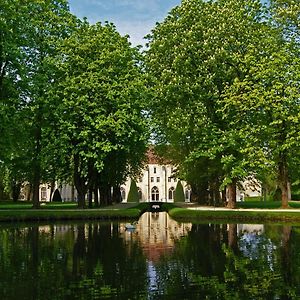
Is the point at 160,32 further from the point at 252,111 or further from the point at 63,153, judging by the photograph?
the point at 63,153

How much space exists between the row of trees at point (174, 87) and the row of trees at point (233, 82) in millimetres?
93

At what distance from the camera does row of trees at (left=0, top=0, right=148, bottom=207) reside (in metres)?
35.2

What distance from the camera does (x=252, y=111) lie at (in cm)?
3738

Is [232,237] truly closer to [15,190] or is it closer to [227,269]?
[227,269]

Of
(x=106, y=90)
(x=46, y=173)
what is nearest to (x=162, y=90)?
(x=106, y=90)

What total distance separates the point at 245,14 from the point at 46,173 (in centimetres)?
2376

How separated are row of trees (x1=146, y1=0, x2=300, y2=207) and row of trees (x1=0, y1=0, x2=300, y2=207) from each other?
9cm

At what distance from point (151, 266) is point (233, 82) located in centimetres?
2557

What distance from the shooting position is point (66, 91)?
36781mm

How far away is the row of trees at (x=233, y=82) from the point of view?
35781 mm

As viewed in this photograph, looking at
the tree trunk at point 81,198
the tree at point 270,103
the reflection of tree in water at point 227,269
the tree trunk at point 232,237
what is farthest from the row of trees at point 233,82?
the reflection of tree in water at point 227,269

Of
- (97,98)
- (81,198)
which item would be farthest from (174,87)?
(81,198)

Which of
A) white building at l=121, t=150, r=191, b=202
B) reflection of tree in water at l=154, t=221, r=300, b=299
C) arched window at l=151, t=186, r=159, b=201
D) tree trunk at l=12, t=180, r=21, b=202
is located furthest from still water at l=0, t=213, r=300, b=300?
arched window at l=151, t=186, r=159, b=201

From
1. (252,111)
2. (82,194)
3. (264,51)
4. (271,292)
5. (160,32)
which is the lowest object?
(271,292)
